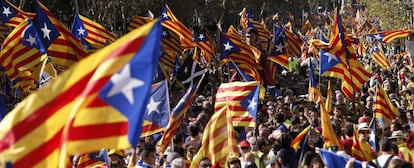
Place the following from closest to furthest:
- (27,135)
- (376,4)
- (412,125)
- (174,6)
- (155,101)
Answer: (27,135) < (155,101) < (412,125) < (174,6) < (376,4)

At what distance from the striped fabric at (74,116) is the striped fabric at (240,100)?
268 inches

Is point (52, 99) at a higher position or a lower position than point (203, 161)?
higher

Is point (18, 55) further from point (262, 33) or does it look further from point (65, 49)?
point (262, 33)

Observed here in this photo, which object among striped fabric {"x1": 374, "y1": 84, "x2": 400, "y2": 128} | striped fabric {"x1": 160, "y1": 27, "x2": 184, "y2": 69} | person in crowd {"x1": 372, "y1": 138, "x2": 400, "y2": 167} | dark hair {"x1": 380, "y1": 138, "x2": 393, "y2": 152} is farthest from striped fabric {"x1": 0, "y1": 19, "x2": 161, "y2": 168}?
striped fabric {"x1": 160, "y1": 27, "x2": 184, "y2": 69}

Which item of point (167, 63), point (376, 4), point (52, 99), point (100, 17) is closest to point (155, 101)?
point (52, 99)

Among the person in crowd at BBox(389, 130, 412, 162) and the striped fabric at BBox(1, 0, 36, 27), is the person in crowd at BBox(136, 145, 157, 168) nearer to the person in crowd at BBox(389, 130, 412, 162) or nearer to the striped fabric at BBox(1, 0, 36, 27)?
the person in crowd at BBox(389, 130, 412, 162)

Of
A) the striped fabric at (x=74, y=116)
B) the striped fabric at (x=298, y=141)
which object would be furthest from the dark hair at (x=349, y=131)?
the striped fabric at (x=74, y=116)

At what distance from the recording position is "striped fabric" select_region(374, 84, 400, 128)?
13091 mm

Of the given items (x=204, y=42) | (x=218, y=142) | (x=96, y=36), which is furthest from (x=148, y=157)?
(x=204, y=42)

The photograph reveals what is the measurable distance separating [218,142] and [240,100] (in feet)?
10.5

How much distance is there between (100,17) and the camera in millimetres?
40750

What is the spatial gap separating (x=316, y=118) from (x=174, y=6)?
3537 cm

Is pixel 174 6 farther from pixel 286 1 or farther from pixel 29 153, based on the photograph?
pixel 29 153

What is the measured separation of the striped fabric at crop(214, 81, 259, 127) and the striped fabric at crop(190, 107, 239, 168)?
2.76 metres
